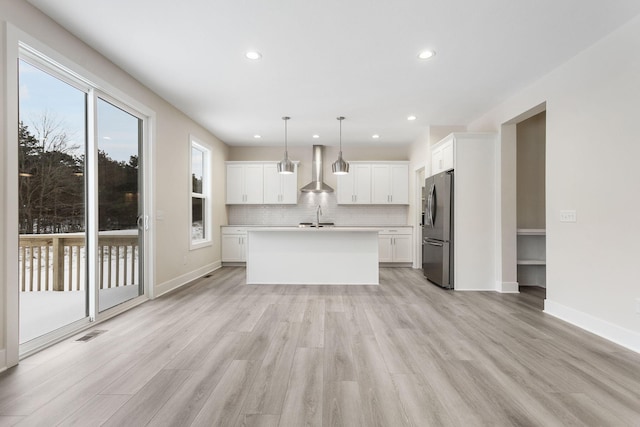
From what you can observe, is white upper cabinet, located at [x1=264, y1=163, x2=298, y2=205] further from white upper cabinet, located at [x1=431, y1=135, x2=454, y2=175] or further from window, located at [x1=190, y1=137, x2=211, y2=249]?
white upper cabinet, located at [x1=431, y1=135, x2=454, y2=175]

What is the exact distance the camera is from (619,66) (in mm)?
2688

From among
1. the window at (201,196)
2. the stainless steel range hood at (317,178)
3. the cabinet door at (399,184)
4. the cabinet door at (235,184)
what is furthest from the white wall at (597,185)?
the cabinet door at (235,184)

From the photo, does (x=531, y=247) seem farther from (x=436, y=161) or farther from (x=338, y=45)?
(x=338, y=45)

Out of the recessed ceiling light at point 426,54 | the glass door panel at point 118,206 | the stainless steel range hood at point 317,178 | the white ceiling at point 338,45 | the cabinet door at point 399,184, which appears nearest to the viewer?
the white ceiling at point 338,45

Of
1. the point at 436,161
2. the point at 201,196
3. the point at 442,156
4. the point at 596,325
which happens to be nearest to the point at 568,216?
the point at 596,325

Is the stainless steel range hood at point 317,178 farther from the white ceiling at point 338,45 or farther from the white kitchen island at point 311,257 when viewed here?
the white ceiling at point 338,45

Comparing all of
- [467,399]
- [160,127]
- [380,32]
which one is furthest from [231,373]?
[160,127]

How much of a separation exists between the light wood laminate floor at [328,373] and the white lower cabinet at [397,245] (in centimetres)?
327

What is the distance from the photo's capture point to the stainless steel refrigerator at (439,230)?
15.4ft

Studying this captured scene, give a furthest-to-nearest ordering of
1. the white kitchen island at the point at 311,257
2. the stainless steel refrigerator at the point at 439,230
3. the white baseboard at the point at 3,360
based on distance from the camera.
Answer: the white kitchen island at the point at 311,257 → the stainless steel refrigerator at the point at 439,230 → the white baseboard at the point at 3,360

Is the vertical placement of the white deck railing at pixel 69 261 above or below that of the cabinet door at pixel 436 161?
below

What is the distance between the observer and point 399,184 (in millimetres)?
7148

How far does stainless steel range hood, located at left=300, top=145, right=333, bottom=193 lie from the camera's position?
701 centimetres

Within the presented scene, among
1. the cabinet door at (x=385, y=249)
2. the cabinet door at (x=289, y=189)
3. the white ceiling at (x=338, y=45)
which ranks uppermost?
the white ceiling at (x=338, y=45)
